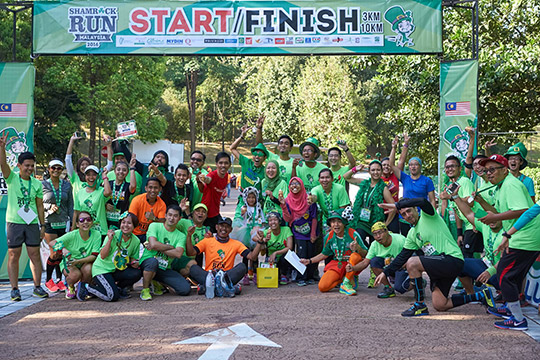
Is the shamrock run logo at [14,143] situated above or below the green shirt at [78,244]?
above

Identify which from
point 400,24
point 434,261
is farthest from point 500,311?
point 400,24

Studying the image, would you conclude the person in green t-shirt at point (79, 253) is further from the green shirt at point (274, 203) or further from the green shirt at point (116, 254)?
the green shirt at point (274, 203)

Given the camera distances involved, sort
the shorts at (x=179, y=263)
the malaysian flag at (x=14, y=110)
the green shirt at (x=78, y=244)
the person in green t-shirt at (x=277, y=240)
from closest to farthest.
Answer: the green shirt at (x=78, y=244) < the shorts at (x=179, y=263) < the person in green t-shirt at (x=277, y=240) < the malaysian flag at (x=14, y=110)

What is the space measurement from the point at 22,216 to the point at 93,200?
3.10 ft

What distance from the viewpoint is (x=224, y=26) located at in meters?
8.97

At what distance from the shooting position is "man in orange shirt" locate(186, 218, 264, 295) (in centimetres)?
797

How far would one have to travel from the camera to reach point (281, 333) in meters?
5.76

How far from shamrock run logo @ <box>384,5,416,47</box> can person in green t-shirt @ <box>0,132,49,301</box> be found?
5743mm

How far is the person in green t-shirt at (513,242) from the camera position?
5695 mm

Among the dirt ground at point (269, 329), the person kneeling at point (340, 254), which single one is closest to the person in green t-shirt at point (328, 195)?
the person kneeling at point (340, 254)

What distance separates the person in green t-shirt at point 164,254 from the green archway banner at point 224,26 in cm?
284

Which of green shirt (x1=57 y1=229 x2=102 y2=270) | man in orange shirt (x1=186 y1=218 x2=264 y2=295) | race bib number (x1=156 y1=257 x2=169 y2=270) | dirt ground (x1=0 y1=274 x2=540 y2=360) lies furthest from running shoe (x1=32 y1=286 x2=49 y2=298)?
man in orange shirt (x1=186 y1=218 x2=264 y2=295)

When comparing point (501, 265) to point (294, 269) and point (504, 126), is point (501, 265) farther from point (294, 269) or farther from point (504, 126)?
point (504, 126)

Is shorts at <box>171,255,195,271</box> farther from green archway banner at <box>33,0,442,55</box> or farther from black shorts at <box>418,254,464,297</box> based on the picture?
black shorts at <box>418,254,464,297</box>
